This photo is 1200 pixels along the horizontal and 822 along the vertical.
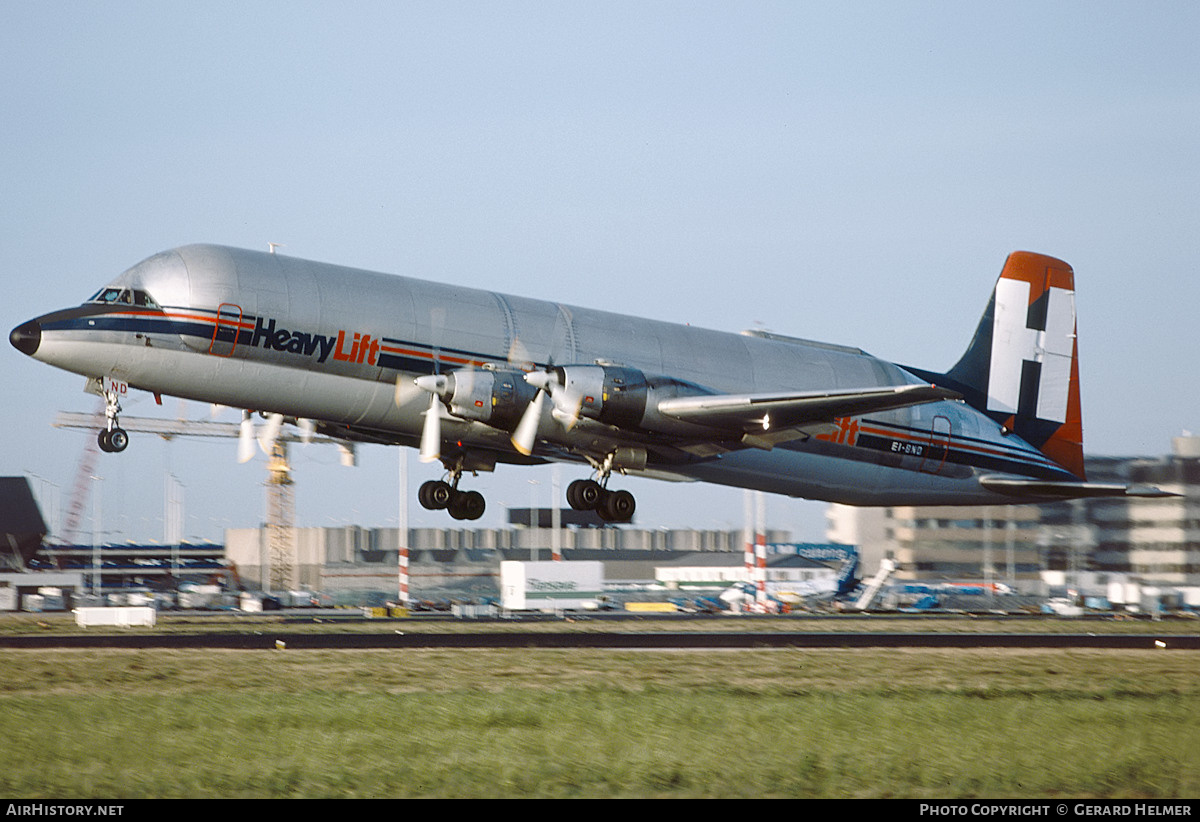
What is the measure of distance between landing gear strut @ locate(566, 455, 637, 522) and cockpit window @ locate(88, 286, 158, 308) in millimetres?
11029

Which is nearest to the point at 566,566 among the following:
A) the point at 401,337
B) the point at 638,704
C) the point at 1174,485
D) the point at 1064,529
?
the point at 1064,529

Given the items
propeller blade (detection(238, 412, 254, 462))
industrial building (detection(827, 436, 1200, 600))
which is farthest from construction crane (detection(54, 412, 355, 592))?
industrial building (detection(827, 436, 1200, 600))

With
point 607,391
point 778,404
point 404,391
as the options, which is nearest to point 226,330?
point 404,391

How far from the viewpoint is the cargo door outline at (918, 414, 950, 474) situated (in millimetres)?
37875

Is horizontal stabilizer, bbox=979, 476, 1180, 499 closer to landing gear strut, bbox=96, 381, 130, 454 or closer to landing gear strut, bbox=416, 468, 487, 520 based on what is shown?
landing gear strut, bbox=416, 468, 487, 520

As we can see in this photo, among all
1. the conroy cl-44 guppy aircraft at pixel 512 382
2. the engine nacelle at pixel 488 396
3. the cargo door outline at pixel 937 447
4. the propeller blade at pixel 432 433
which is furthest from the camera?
the cargo door outline at pixel 937 447

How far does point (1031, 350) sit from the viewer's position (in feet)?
138

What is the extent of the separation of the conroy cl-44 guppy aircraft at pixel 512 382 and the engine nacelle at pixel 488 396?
0.04 m

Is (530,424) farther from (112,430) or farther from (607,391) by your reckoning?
(112,430)

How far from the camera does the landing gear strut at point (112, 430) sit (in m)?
29.3

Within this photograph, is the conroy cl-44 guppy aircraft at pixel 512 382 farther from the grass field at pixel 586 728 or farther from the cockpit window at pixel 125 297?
the grass field at pixel 586 728

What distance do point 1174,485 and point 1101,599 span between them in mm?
12543

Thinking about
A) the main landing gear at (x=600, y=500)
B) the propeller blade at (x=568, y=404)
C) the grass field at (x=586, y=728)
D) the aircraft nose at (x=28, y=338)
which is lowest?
the grass field at (x=586, y=728)

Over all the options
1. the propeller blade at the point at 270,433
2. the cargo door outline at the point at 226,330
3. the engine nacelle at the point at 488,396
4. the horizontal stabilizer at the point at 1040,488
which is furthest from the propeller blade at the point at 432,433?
the horizontal stabilizer at the point at 1040,488
